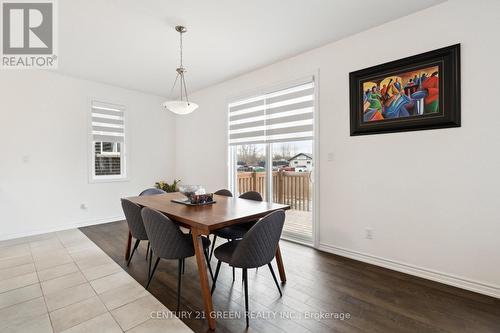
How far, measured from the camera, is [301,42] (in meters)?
3.08

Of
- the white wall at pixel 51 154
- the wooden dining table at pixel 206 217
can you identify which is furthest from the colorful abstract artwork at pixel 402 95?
the white wall at pixel 51 154

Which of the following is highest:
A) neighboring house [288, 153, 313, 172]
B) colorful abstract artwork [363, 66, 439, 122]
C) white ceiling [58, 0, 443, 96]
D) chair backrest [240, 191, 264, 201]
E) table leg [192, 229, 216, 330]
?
white ceiling [58, 0, 443, 96]

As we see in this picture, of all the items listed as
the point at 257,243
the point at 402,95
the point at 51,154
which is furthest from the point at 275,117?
the point at 51,154

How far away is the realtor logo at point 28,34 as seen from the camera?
2424 millimetres

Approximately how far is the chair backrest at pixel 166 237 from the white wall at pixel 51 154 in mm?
3250

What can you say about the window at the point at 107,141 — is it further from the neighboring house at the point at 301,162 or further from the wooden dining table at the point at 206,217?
the neighboring house at the point at 301,162

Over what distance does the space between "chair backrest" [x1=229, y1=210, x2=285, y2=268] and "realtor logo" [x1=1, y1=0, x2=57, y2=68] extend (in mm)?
2910

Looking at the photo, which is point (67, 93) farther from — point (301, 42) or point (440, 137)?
point (440, 137)

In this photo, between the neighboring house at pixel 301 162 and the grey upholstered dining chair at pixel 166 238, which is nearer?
the grey upholstered dining chair at pixel 166 238

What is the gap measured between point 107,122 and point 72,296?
357cm

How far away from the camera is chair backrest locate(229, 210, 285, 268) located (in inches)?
68.8

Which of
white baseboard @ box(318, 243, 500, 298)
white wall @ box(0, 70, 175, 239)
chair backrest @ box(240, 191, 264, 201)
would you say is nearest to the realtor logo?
white wall @ box(0, 70, 175, 239)

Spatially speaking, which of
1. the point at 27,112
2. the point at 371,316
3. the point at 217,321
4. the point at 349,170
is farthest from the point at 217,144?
the point at 371,316

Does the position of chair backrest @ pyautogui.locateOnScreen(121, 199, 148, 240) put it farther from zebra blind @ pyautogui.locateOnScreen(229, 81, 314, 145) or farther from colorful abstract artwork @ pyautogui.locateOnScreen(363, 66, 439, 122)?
colorful abstract artwork @ pyautogui.locateOnScreen(363, 66, 439, 122)
